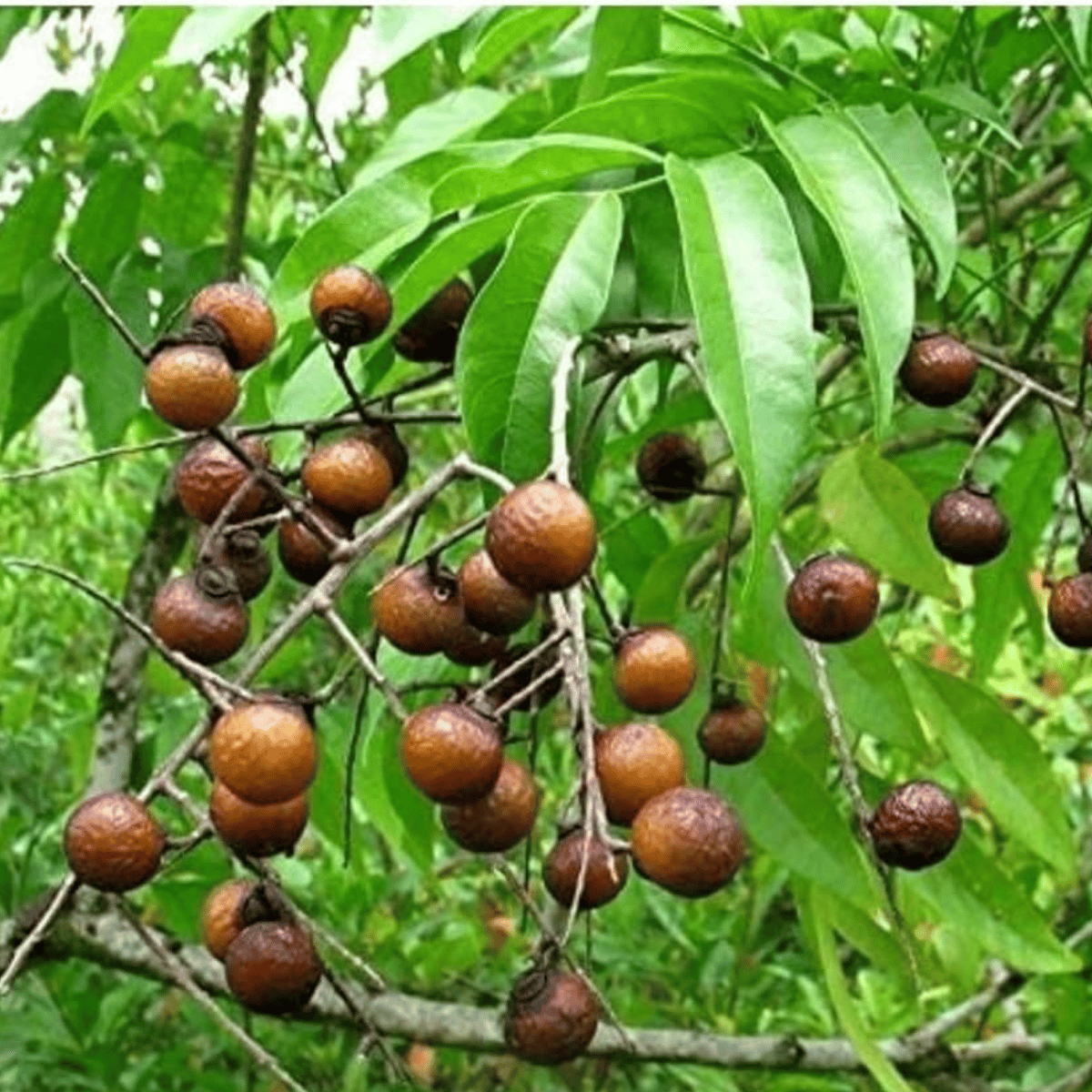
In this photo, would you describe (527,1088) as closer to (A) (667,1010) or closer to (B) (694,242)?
(A) (667,1010)

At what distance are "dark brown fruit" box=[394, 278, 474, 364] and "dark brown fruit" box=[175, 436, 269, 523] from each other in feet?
0.53

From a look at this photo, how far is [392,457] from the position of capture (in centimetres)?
83

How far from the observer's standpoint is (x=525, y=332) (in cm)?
79

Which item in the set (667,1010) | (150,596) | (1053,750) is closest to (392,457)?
(150,596)

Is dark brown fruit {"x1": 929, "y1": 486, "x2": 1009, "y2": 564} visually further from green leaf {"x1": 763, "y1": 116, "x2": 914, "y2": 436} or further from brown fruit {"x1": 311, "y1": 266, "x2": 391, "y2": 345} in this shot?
brown fruit {"x1": 311, "y1": 266, "x2": 391, "y2": 345}

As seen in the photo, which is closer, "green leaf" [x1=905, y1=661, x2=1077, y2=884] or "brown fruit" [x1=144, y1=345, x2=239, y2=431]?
"brown fruit" [x1=144, y1=345, x2=239, y2=431]

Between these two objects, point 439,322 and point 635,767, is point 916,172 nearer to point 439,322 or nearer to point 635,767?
point 439,322

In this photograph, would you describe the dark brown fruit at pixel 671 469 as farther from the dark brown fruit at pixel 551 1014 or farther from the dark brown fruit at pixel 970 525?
Answer: the dark brown fruit at pixel 551 1014

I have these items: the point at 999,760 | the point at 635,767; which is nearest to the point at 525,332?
the point at 635,767

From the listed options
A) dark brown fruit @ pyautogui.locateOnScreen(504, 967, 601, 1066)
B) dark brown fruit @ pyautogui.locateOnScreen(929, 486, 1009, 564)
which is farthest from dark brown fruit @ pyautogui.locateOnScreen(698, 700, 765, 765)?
dark brown fruit @ pyautogui.locateOnScreen(504, 967, 601, 1066)

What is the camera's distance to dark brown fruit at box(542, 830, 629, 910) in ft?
2.35

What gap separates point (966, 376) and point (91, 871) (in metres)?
0.43

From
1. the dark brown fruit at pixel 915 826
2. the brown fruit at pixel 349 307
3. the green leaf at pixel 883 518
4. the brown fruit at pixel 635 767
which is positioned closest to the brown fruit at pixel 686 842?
the brown fruit at pixel 635 767

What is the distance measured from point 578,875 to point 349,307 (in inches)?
8.9
